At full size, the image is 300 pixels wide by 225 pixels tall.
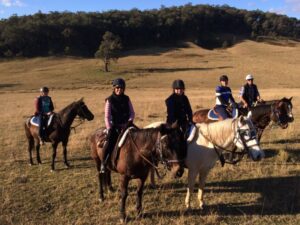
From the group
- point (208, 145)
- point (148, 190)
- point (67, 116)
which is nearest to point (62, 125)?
point (67, 116)

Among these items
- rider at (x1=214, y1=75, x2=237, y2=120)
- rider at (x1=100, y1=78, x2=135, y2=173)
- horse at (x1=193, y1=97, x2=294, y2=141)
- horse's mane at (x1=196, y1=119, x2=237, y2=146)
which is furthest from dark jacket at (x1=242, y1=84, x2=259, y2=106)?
rider at (x1=100, y1=78, x2=135, y2=173)

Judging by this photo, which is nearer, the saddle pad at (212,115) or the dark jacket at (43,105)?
the saddle pad at (212,115)

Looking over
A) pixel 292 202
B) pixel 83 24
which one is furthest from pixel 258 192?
pixel 83 24

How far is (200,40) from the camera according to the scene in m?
110

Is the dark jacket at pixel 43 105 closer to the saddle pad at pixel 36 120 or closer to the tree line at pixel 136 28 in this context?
the saddle pad at pixel 36 120

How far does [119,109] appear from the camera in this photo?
7.91 metres

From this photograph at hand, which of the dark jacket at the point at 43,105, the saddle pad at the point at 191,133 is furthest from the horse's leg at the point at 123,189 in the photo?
the dark jacket at the point at 43,105

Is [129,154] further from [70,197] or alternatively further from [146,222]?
[70,197]

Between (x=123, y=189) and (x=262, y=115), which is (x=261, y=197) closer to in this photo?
(x=123, y=189)

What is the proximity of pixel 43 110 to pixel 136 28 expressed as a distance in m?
94.0

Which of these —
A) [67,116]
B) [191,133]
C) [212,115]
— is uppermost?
[191,133]

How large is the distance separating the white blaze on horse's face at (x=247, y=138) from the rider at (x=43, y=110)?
6.75 metres

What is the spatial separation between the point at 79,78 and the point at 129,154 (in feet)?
176

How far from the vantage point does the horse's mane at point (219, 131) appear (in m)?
7.71
